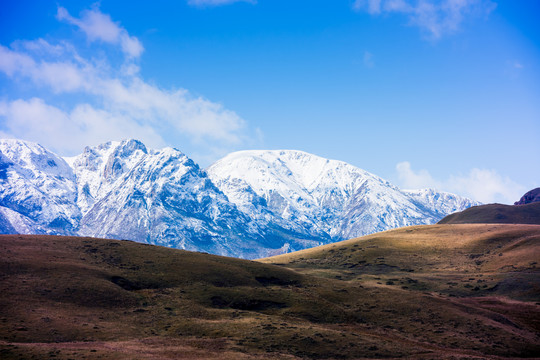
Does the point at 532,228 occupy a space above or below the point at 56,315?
above

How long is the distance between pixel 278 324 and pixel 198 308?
17.2 meters

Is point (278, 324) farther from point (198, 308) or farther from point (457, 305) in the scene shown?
point (457, 305)

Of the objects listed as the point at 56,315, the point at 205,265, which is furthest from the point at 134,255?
the point at 56,315

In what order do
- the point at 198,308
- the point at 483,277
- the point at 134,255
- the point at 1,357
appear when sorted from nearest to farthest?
the point at 1,357 → the point at 198,308 → the point at 134,255 → the point at 483,277

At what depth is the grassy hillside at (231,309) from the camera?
72.0 metres

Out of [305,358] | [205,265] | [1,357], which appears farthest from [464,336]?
[1,357]

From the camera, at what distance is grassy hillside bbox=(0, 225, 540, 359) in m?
72.0

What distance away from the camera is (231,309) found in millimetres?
95250

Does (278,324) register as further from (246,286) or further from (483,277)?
(483,277)

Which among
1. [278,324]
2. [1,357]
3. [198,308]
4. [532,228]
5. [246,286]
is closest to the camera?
[1,357]

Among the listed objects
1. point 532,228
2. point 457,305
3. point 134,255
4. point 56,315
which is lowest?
point 56,315

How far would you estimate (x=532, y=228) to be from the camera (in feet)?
576

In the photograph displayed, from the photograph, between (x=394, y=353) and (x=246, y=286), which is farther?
(x=246, y=286)

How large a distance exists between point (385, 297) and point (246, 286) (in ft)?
107
